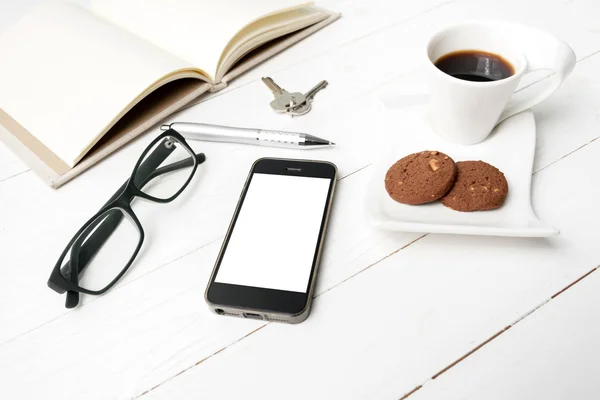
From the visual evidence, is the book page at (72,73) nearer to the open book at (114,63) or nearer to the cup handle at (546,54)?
the open book at (114,63)

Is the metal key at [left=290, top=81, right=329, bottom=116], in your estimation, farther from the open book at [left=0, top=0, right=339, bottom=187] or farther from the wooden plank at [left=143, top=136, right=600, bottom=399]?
the wooden plank at [left=143, top=136, right=600, bottom=399]

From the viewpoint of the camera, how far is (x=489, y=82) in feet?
1.61

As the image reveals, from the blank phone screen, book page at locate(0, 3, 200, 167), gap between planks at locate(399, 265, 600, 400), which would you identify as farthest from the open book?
gap between planks at locate(399, 265, 600, 400)

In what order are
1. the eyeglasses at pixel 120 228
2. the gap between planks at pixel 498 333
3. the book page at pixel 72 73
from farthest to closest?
the book page at pixel 72 73 → the eyeglasses at pixel 120 228 → the gap between planks at pixel 498 333

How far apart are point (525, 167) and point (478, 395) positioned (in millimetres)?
253

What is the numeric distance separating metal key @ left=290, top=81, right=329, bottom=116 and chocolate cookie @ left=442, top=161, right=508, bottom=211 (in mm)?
266

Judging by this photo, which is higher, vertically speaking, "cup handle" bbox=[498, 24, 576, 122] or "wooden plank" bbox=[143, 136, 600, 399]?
"cup handle" bbox=[498, 24, 576, 122]

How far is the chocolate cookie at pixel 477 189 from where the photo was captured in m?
0.48

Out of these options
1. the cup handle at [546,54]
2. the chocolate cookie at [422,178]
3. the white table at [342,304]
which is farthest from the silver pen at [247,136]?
the cup handle at [546,54]

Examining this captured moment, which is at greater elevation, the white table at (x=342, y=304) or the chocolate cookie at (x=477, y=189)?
the chocolate cookie at (x=477, y=189)

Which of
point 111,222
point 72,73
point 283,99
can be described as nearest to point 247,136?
point 283,99

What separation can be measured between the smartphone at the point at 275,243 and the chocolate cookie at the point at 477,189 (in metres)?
0.14

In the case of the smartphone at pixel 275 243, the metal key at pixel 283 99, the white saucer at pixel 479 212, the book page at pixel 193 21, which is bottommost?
the smartphone at pixel 275 243

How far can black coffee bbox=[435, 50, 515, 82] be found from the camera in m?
0.55
